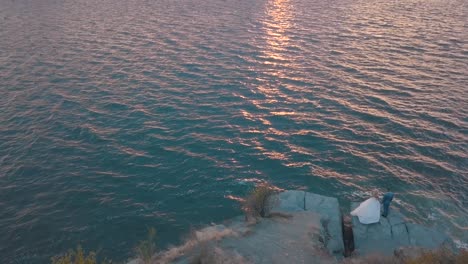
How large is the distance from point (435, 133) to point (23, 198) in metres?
26.7

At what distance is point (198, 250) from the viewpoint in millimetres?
17312

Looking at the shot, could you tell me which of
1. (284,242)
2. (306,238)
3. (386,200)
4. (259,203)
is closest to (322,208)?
(306,238)

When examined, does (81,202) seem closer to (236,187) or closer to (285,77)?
(236,187)

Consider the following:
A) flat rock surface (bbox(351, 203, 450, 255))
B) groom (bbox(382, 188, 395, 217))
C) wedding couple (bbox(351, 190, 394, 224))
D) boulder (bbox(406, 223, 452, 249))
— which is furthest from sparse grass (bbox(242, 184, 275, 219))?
boulder (bbox(406, 223, 452, 249))

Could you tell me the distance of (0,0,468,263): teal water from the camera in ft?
72.3

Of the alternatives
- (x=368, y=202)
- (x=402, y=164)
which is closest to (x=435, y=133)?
(x=402, y=164)

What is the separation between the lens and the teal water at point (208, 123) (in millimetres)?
22047

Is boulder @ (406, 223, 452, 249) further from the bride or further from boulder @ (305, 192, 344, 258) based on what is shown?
boulder @ (305, 192, 344, 258)

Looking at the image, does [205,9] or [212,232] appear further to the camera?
[205,9]

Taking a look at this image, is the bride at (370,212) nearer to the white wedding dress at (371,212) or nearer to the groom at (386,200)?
the white wedding dress at (371,212)

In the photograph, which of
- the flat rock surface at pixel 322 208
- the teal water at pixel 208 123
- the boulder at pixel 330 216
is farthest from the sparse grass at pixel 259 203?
the boulder at pixel 330 216

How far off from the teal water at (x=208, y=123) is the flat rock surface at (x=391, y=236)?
6.19ft

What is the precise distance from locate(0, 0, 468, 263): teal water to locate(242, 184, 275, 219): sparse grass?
183 cm

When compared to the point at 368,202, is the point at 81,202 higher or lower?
lower
